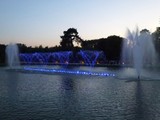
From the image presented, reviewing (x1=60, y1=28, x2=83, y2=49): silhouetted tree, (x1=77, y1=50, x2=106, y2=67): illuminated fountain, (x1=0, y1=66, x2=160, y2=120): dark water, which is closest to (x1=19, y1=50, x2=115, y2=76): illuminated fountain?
(x1=77, y1=50, x2=106, y2=67): illuminated fountain

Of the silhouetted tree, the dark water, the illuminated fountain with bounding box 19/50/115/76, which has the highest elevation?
the silhouetted tree

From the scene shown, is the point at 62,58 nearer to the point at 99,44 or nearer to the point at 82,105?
the point at 99,44

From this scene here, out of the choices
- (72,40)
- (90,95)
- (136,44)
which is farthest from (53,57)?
(90,95)

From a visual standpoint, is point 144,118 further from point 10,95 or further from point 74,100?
point 10,95

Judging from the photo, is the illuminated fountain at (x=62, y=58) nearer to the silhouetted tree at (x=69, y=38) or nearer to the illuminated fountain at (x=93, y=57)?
the illuminated fountain at (x=93, y=57)

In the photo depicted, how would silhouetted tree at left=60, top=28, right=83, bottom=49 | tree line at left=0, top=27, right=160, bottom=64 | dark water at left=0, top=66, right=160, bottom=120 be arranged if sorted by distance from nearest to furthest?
dark water at left=0, top=66, right=160, bottom=120
tree line at left=0, top=27, right=160, bottom=64
silhouetted tree at left=60, top=28, right=83, bottom=49

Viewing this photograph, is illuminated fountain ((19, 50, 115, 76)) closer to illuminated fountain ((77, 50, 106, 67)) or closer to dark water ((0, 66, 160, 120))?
illuminated fountain ((77, 50, 106, 67))

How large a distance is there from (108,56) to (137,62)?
76.2 meters

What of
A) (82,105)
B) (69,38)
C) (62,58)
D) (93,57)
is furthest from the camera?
(69,38)

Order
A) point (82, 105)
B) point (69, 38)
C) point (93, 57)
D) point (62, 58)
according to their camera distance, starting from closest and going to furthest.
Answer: point (82, 105) → point (93, 57) → point (62, 58) → point (69, 38)

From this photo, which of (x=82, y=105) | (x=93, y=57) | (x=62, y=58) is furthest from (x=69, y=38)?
(x=82, y=105)

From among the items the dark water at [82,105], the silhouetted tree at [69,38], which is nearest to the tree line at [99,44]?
the silhouetted tree at [69,38]

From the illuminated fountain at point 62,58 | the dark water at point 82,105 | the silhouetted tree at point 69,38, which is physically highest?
the silhouetted tree at point 69,38

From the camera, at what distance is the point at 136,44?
45562mm
